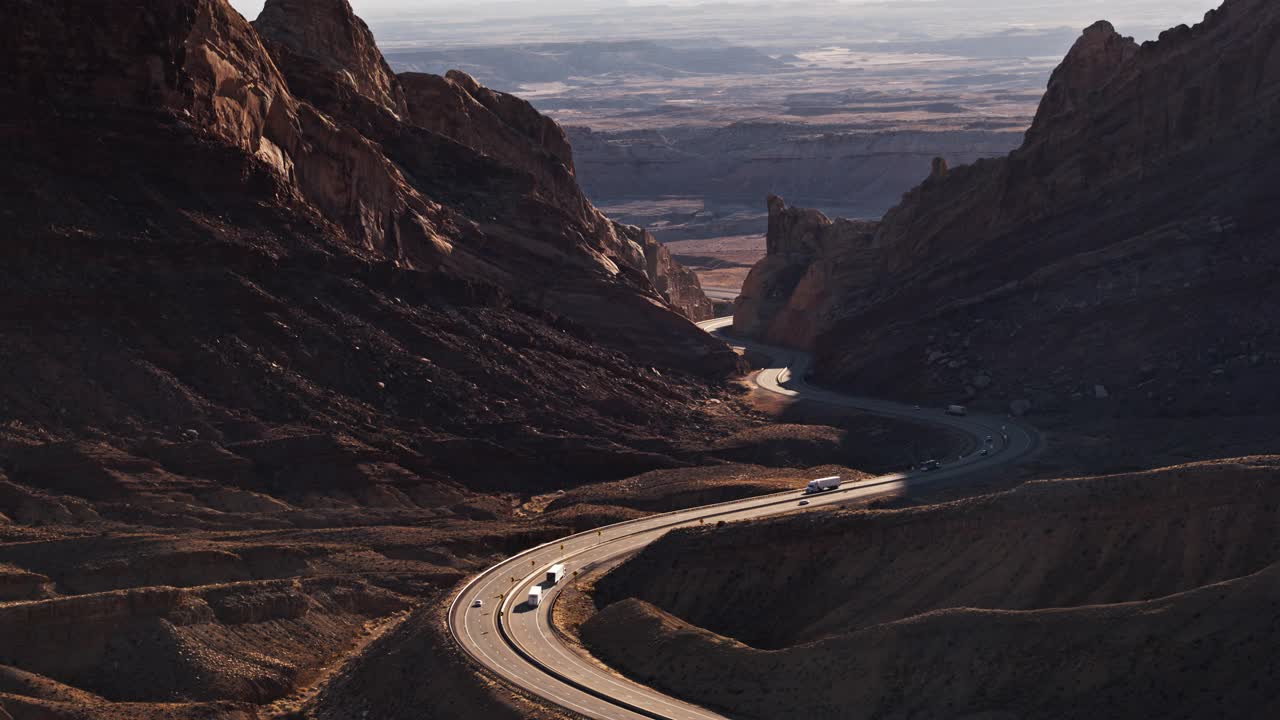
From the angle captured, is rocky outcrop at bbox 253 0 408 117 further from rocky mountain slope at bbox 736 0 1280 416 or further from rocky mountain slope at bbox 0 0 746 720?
rocky mountain slope at bbox 736 0 1280 416

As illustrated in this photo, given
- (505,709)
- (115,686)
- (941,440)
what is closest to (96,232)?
(115,686)

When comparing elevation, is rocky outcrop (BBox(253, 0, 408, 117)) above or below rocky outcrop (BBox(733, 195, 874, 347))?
above

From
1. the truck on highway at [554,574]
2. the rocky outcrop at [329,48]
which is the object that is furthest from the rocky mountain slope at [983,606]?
the rocky outcrop at [329,48]

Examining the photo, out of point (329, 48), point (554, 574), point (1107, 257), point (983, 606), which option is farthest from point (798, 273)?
point (983, 606)

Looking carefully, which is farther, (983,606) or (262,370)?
(262,370)

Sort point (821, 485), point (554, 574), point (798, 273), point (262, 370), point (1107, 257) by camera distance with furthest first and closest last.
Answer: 1. point (798, 273)
2. point (1107, 257)
3. point (821, 485)
4. point (262, 370)
5. point (554, 574)

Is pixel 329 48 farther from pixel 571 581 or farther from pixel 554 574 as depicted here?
pixel 571 581

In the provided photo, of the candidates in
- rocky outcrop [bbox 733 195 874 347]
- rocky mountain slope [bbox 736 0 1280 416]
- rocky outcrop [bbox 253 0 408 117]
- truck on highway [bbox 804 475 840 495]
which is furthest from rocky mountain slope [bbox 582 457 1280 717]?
rocky outcrop [bbox 733 195 874 347]
